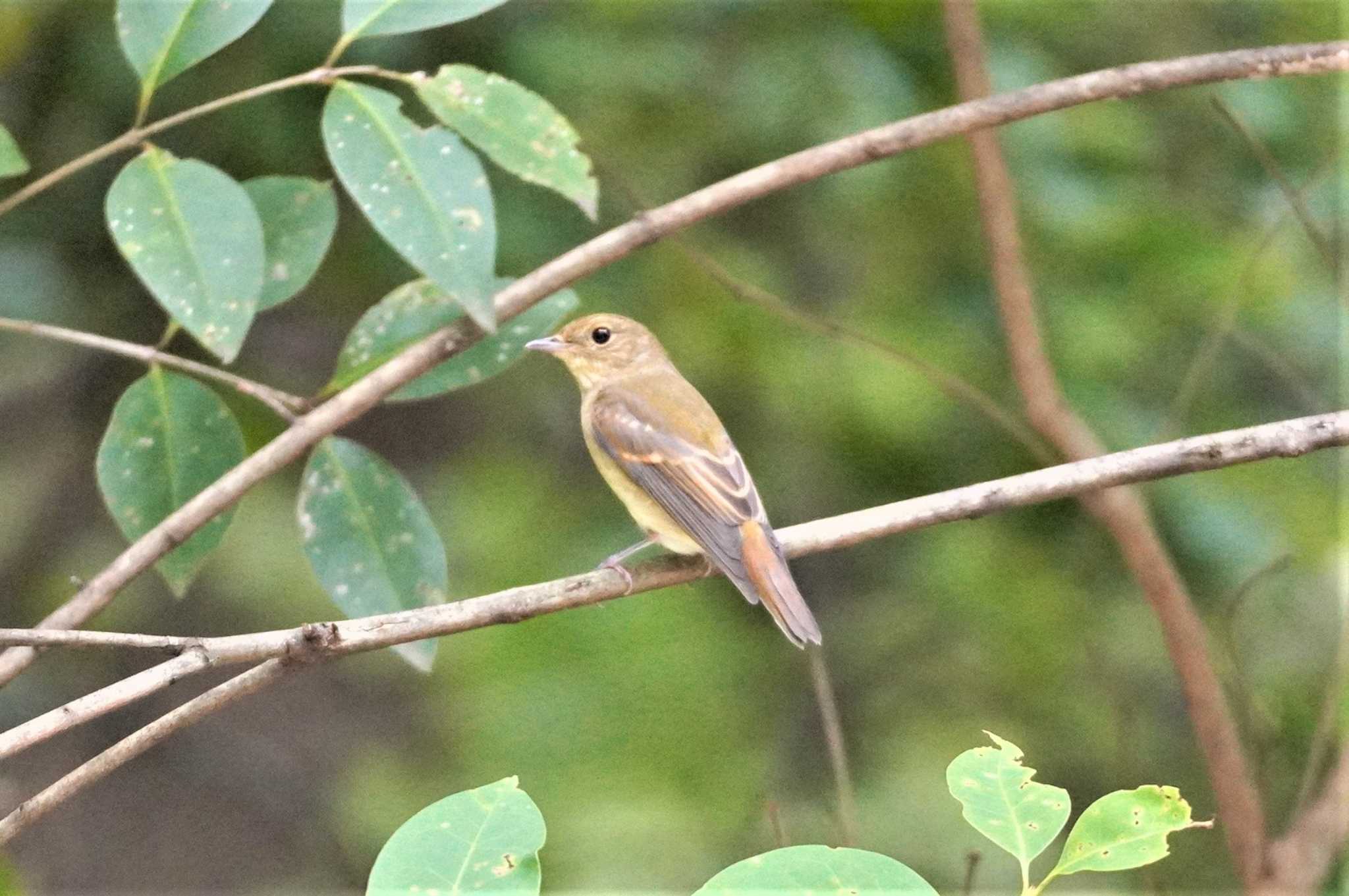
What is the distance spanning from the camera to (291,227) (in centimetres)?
239

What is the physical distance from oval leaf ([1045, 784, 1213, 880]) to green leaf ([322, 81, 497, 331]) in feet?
3.50

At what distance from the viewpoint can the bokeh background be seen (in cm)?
332

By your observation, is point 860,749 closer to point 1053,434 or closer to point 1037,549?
point 1037,549

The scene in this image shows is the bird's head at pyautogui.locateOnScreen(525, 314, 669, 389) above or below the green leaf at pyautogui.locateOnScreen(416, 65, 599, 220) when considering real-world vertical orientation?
below

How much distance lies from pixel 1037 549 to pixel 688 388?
94 cm

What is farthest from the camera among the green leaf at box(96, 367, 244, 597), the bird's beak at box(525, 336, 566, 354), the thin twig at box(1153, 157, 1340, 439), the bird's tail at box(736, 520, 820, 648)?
the bird's beak at box(525, 336, 566, 354)

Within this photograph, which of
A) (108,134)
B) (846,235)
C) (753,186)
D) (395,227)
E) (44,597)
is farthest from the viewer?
(44,597)

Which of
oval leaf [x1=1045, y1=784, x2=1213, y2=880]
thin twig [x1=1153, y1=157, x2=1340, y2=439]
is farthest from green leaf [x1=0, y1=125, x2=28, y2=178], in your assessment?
thin twig [x1=1153, y1=157, x2=1340, y2=439]

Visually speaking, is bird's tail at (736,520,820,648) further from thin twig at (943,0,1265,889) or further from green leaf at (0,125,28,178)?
green leaf at (0,125,28,178)

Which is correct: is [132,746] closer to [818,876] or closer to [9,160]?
[818,876]

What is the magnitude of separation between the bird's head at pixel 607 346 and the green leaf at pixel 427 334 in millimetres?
861

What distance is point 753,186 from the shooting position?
90.9 inches

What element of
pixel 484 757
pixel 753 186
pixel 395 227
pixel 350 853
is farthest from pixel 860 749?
pixel 395 227

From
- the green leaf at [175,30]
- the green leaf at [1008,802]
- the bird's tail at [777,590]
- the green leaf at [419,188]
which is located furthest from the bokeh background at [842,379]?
the green leaf at [1008,802]
